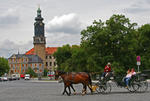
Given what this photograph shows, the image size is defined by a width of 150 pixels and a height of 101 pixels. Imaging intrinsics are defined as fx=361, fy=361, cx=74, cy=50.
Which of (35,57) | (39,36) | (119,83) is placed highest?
(39,36)

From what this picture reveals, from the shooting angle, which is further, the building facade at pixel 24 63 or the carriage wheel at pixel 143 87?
the building facade at pixel 24 63

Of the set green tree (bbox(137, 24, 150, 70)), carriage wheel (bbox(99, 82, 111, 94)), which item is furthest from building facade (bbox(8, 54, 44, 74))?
carriage wheel (bbox(99, 82, 111, 94))

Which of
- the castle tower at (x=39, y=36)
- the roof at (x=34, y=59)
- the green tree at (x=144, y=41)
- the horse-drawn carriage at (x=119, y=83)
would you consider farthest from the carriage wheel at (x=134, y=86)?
the roof at (x=34, y=59)

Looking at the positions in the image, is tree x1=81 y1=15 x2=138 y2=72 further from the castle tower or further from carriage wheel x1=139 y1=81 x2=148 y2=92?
the castle tower

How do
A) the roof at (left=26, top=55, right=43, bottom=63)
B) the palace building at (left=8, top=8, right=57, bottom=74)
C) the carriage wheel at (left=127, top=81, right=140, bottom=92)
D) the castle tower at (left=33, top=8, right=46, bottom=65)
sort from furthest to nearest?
the roof at (left=26, top=55, right=43, bottom=63), the palace building at (left=8, top=8, right=57, bottom=74), the castle tower at (left=33, top=8, right=46, bottom=65), the carriage wheel at (left=127, top=81, right=140, bottom=92)

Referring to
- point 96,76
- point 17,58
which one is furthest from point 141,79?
point 17,58

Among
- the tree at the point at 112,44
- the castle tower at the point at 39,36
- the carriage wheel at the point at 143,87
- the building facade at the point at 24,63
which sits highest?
the castle tower at the point at 39,36

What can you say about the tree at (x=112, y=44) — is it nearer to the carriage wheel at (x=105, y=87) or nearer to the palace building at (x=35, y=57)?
the carriage wheel at (x=105, y=87)

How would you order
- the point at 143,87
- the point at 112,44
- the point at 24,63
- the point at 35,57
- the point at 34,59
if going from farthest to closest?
the point at 24,63
the point at 34,59
the point at 35,57
the point at 112,44
the point at 143,87

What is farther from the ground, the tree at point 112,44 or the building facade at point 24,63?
the building facade at point 24,63

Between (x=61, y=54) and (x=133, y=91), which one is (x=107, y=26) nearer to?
(x=133, y=91)

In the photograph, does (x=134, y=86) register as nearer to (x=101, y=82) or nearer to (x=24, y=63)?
(x=101, y=82)

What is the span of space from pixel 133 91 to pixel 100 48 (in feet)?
122

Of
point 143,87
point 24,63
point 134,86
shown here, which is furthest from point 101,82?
point 24,63
